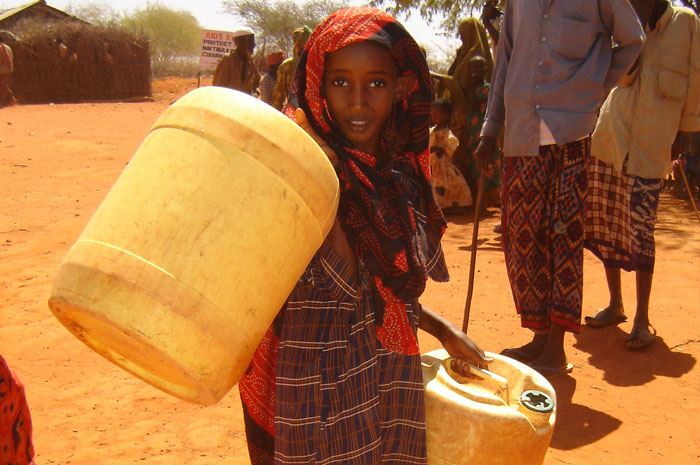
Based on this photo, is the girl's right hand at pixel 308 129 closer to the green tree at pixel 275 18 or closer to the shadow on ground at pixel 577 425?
the shadow on ground at pixel 577 425

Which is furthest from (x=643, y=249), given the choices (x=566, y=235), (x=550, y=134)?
(x=550, y=134)

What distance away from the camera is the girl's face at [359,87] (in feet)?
5.79

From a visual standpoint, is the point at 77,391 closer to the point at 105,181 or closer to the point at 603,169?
the point at 603,169

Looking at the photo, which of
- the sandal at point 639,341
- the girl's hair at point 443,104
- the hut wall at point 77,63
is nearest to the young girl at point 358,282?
the sandal at point 639,341

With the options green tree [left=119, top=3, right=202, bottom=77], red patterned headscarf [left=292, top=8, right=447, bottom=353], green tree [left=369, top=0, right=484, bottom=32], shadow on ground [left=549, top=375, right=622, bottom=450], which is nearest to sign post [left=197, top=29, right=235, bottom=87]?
green tree [left=369, top=0, right=484, bottom=32]

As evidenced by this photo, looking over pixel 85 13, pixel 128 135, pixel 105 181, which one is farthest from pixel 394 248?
pixel 85 13

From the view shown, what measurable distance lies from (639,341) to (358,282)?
288 centimetres

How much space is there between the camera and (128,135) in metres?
13.1

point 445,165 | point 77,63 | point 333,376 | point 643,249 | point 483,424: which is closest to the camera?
point 333,376

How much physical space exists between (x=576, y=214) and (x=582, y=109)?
52cm

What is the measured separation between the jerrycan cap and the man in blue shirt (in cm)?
157

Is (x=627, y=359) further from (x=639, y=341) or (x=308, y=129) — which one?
(x=308, y=129)

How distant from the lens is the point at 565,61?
10.8 feet

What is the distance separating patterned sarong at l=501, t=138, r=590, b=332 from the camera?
11.2 ft
